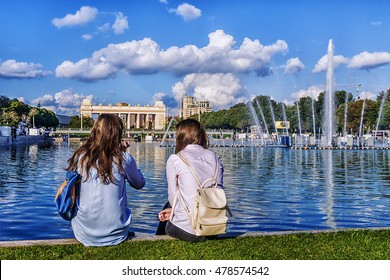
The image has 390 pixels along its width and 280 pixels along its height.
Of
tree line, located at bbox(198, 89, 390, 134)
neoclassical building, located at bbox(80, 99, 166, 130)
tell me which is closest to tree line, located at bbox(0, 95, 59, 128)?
neoclassical building, located at bbox(80, 99, 166, 130)

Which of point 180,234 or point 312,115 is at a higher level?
point 312,115

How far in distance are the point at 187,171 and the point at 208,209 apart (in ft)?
1.66

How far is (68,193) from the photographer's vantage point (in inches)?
256

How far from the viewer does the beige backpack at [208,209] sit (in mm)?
6492

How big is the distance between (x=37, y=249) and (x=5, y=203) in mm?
8034

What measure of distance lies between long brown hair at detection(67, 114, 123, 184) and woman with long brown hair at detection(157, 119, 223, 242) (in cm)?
65

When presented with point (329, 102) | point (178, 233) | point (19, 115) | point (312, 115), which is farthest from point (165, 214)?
point (19, 115)

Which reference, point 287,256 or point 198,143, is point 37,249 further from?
point 287,256

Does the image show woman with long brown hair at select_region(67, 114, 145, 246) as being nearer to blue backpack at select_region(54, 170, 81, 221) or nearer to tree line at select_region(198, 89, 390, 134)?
blue backpack at select_region(54, 170, 81, 221)

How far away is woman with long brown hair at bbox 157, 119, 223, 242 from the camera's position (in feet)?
21.9

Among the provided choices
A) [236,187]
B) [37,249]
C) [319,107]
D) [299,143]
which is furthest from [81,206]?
[319,107]

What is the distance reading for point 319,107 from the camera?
356 feet

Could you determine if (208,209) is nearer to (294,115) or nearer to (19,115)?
(294,115)

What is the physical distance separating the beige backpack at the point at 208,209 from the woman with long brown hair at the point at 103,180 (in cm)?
66
